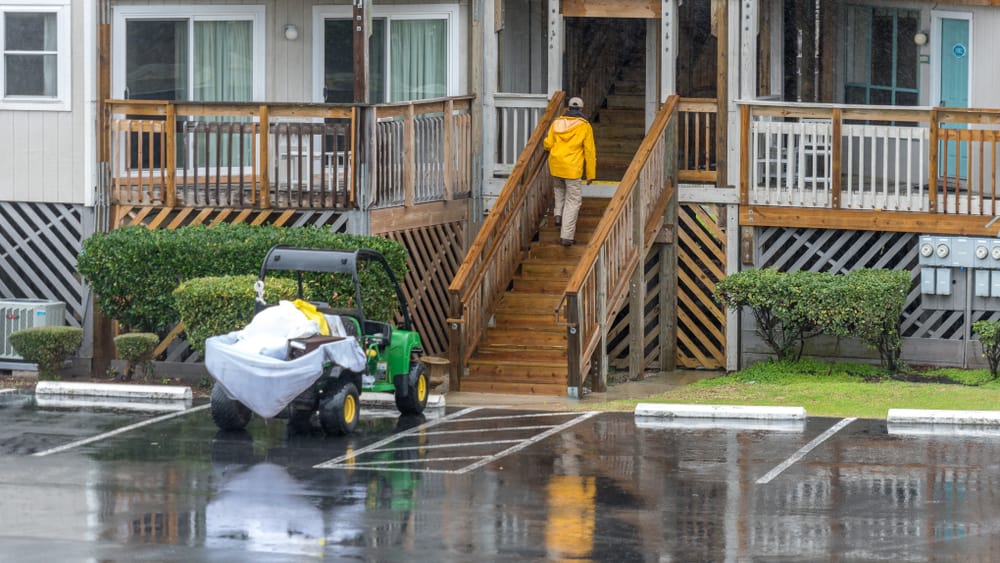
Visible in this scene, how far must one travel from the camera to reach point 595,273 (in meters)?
20.8

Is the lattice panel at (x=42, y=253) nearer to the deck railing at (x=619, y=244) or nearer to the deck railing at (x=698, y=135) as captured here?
the deck railing at (x=619, y=244)

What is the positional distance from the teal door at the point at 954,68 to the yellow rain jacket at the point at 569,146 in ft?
14.8

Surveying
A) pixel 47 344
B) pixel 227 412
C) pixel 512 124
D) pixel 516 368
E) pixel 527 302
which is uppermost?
pixel 512 124

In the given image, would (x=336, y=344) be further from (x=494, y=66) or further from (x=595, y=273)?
(x=494, y=66)

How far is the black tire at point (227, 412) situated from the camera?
57.0 ft

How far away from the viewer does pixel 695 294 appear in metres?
23.2

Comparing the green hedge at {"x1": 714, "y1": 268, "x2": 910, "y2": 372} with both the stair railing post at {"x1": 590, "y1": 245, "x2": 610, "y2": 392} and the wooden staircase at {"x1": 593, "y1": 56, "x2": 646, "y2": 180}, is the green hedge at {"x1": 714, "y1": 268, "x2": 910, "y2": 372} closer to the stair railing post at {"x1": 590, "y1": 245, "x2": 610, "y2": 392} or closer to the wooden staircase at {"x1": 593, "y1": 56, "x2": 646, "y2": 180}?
the stair railing post at {"x1": 590, "y1": 245, "x2": 610, "y2": 392}

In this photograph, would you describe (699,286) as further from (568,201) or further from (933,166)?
(933,166)

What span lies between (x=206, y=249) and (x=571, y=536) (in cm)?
858

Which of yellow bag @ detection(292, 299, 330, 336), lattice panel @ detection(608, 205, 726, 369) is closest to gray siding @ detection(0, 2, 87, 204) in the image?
yellow bag @ detection(292, 299, 330, 336)

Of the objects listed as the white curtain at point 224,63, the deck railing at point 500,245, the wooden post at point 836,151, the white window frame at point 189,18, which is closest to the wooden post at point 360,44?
the deck railing at point 500,245

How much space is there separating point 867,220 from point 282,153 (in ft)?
24.1

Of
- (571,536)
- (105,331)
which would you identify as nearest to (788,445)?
(571,536)

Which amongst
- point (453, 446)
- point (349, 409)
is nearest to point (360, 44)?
point (349, 409)
